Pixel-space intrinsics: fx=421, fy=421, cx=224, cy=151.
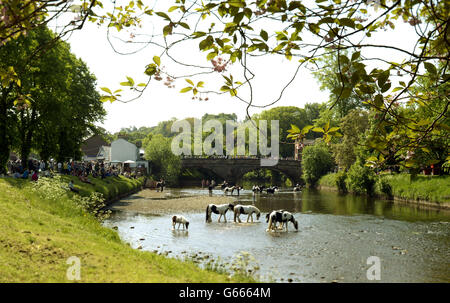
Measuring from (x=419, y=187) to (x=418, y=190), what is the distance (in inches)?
19.6

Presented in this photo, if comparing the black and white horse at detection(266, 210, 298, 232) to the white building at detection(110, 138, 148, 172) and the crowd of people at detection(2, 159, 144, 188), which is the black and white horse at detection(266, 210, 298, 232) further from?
the white building at detection(110, 138, 148, 172)

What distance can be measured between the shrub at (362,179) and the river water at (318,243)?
19.3 metres

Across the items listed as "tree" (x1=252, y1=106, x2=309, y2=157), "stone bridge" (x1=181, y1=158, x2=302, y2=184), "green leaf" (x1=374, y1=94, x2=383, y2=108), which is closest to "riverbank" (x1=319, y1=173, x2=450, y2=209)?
"stone bridge" (x1=181, y1=158, x2=302, y2=184)

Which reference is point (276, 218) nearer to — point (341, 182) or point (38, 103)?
point (38, 103)

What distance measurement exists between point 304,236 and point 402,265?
7.77m

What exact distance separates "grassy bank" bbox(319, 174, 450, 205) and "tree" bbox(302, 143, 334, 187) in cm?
2178

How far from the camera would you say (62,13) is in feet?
19.4

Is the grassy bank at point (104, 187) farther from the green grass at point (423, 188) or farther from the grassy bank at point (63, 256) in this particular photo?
the green grass at point (423, 188)

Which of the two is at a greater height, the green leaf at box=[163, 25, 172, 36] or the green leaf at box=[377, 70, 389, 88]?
the green leaf at box=[163, 25, 172, 36]

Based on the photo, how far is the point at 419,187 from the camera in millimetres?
45656

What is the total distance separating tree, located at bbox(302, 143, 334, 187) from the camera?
7562cm

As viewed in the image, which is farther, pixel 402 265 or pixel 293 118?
pixel 293 118
